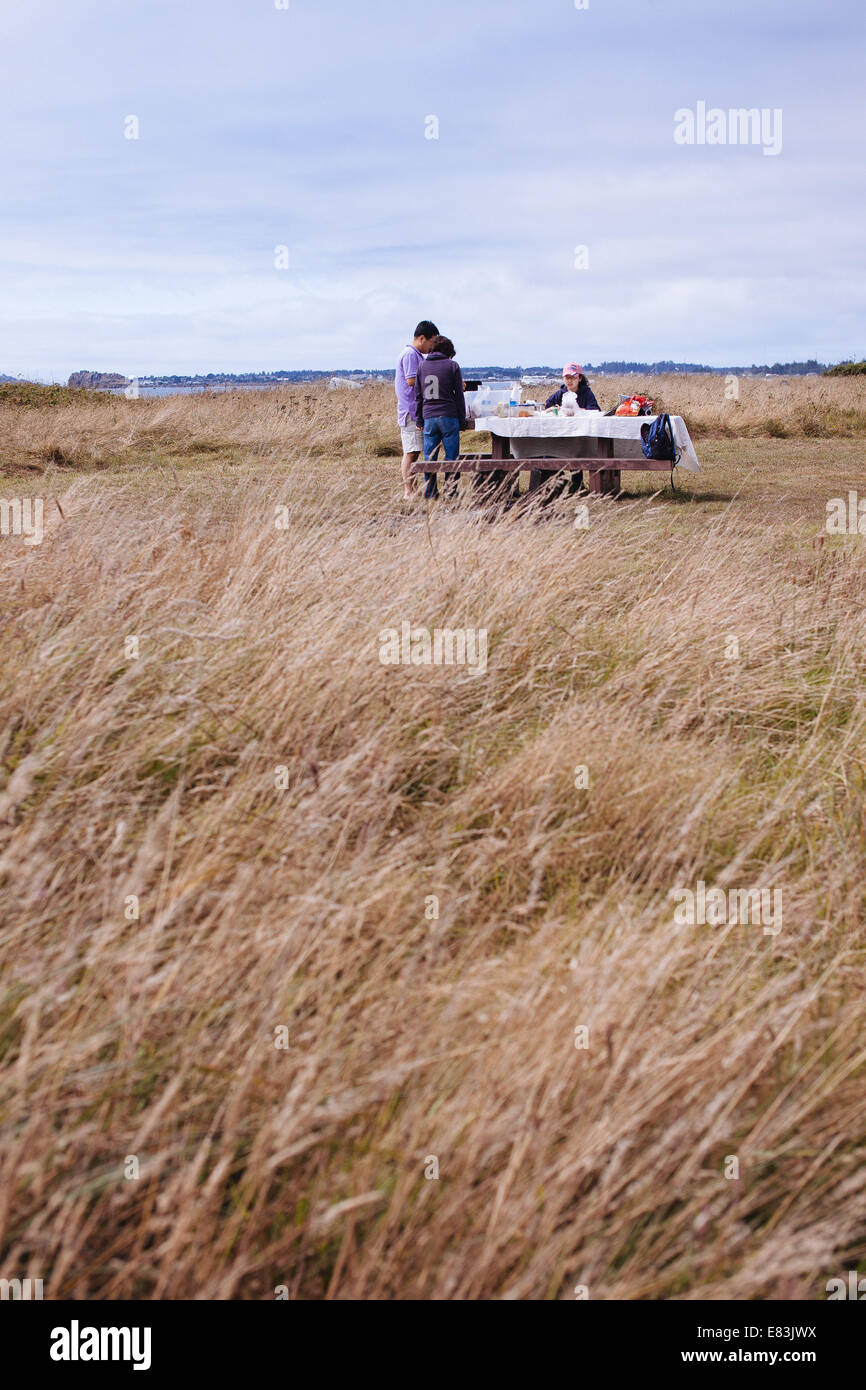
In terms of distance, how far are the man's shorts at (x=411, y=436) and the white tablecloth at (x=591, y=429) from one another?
38.1 inches

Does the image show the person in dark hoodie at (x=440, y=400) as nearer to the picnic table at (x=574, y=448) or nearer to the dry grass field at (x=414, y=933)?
the picnic table at (x=574, y=448)

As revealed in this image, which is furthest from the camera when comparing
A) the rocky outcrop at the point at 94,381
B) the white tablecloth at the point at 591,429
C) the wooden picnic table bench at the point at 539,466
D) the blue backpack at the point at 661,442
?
the rocky outcrop at the point at 94,381

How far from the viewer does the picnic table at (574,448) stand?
910cm

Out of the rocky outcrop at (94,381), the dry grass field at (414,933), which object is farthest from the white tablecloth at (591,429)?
the rocky outcrop at (94,381)

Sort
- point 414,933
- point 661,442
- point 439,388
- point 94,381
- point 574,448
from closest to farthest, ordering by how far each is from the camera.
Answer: point 414,933 < point 439,388 < point 661,442 < point 574,448 < point 94,381

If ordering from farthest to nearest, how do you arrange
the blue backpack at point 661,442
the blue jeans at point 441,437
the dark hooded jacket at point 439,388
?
the blue backpack at point 661,442 → the blue jeans at point 441,437 → the dark hooded jacket at point 439,388

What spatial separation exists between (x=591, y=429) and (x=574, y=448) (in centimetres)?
108

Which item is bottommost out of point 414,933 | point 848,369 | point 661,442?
point 414,933

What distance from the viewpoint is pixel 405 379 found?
917cm

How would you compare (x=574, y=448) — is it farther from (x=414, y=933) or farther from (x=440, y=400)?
(x=414, y=933)

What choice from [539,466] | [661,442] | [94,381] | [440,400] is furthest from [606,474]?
[94,381]

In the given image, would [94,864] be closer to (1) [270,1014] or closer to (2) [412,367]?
(1) [270,1014]

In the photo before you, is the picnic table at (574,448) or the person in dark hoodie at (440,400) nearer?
the person in dark hoodie at (440,400)

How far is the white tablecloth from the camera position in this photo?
31.8 feet
